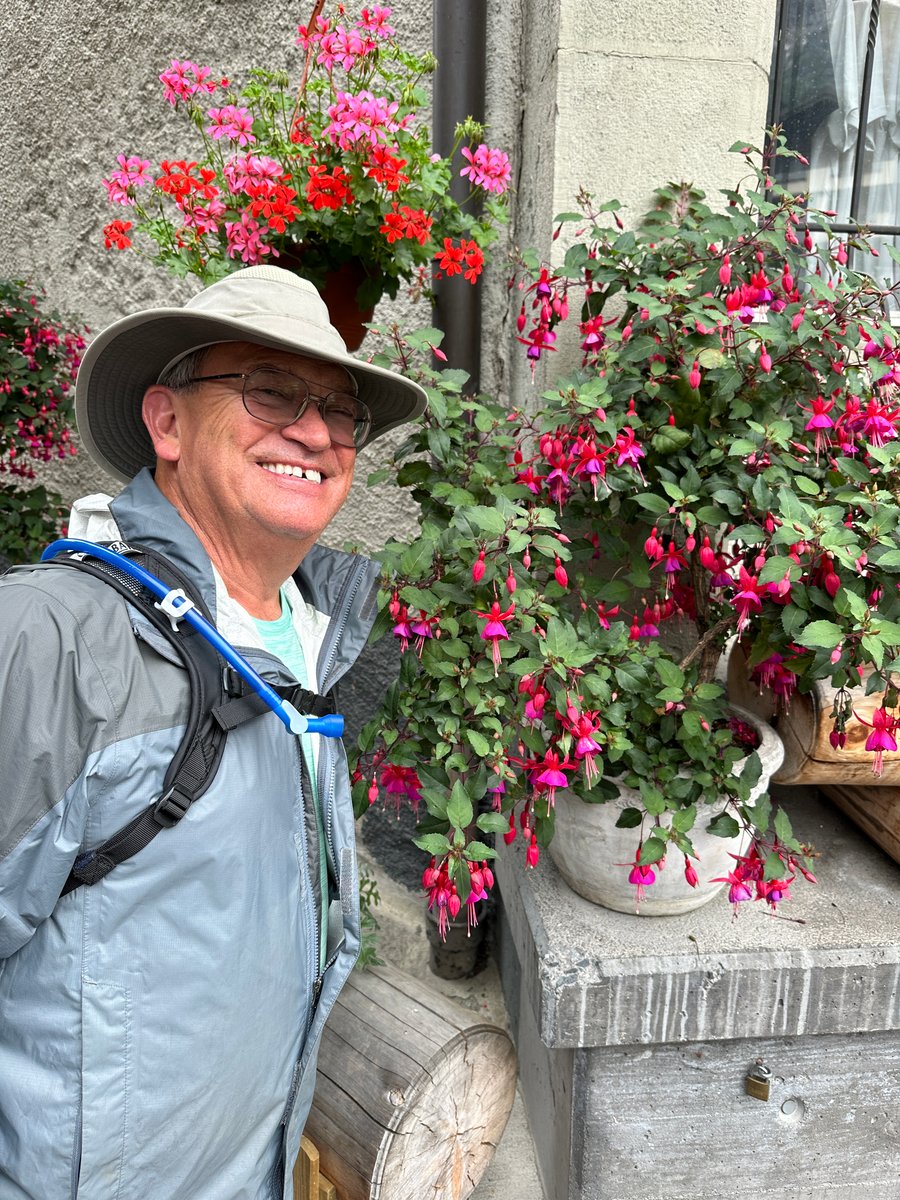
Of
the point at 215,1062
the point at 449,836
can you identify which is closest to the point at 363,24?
the point at 449,836

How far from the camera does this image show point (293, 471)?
1229 millimetres

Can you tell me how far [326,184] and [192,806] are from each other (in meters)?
1.24

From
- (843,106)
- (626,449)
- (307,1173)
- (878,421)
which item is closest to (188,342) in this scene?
(626,449)

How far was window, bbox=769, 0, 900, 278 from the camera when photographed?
8.20ft

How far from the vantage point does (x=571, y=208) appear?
81.0 inches

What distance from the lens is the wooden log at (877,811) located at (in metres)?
2.04

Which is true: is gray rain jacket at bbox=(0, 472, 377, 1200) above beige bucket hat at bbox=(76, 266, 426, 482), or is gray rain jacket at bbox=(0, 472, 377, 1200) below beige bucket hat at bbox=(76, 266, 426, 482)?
below

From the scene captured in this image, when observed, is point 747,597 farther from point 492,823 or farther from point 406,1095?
point 406,1095

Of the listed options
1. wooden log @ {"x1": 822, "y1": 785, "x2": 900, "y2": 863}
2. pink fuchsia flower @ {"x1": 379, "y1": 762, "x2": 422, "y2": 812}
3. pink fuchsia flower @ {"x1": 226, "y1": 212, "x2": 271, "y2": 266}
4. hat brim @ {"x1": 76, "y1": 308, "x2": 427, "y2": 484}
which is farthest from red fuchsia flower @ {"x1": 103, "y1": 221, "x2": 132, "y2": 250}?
wooden log @ {"x1": 822, "y1": 785, "x2": 900, "y2": 863}

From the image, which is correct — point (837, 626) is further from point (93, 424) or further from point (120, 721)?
point (93, 424)

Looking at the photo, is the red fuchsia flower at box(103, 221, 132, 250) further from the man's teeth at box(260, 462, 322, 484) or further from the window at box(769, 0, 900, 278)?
the window at box(769, 0, 900, 278)

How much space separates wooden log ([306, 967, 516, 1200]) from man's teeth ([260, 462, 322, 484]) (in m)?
1.28

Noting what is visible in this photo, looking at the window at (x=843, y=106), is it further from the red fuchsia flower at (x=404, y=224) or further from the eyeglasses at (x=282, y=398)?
the eyeglasses at (x=282, y=398)

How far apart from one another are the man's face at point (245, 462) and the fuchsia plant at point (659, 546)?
1.01 ft
